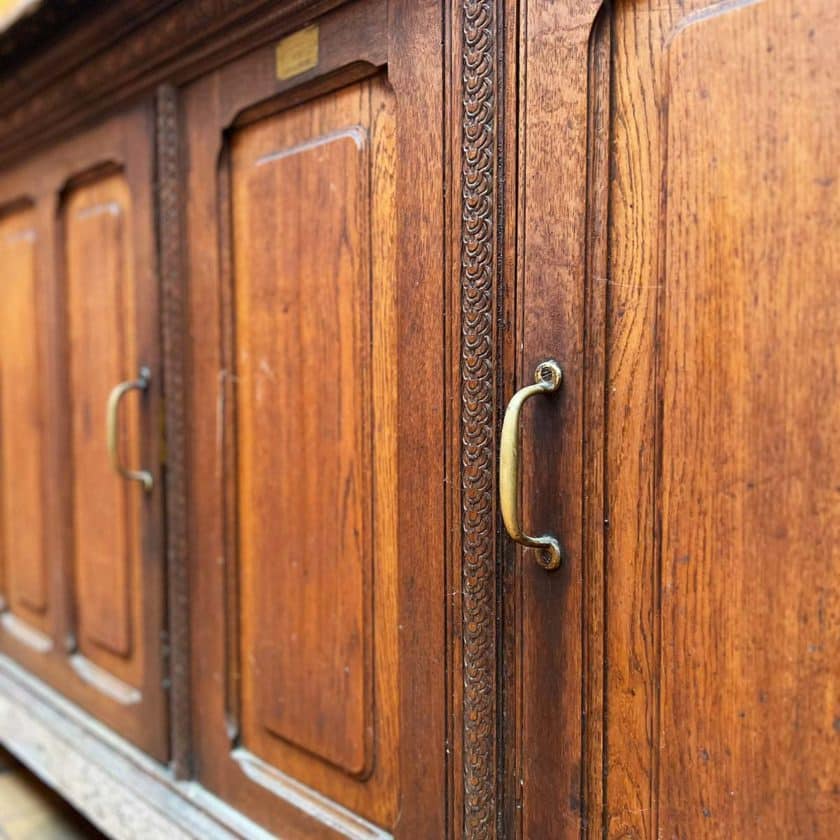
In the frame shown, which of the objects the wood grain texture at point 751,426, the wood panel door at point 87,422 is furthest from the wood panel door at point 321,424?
the wood grain texture at point 751,426

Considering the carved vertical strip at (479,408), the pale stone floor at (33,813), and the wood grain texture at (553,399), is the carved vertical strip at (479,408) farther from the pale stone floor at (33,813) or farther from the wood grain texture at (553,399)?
the pale stone floor at (33,813)

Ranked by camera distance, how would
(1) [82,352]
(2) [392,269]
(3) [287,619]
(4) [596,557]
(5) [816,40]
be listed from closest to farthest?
(5) [816,40], (4) [596,557], (2) [392,269], (3) [287,619], (1) [82,352]

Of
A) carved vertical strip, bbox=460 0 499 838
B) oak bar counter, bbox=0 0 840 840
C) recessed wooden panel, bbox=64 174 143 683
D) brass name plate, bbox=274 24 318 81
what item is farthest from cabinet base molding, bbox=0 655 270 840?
brass name plate, bbox=274 24 318 81

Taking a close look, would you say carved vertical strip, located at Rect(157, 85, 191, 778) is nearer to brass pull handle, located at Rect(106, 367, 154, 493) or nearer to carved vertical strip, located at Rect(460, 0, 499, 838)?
brass pull handle, located at Rect(106, 367, 154, 493)

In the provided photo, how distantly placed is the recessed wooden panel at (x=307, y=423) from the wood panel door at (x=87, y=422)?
7.8 inches

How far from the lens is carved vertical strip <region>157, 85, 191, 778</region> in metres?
0.98

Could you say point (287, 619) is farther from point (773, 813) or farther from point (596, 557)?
point (773, 813)

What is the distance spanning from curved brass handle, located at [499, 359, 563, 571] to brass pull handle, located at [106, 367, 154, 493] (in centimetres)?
63

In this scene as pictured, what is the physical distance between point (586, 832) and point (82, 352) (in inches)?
39.5

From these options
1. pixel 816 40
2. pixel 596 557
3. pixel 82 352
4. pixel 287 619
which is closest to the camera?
pixel 816 40

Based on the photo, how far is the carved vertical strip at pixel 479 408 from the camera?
629mm

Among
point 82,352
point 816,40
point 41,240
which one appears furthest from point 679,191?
point 41,240

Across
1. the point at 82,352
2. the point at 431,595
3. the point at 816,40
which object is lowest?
the point at 431,595

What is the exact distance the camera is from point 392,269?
0.73 m
